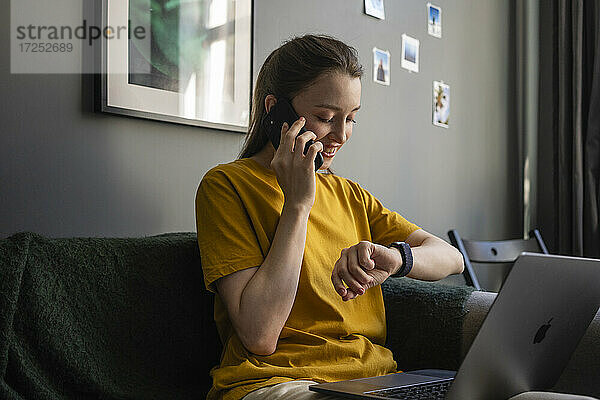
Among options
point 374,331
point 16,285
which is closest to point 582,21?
point 374,331

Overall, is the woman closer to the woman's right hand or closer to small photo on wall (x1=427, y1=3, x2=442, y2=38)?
the woman's right hand

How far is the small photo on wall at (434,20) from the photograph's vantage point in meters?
2.69

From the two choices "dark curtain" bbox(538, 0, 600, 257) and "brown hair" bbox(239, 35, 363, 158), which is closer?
"brown hair" bbox(239, 35, 363, 158)

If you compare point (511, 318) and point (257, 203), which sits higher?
point (257, 203)

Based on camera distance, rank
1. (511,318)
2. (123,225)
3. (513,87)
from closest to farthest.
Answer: (511,318)
(123,225)
(513,87)

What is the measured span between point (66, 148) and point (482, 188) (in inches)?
78.2

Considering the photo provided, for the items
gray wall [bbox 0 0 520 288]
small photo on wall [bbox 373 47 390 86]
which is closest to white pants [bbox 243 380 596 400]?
gray wall [bbox 0 0 520 288]

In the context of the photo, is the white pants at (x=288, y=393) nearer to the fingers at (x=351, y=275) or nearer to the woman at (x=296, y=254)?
the woman at (x=296, y=254)

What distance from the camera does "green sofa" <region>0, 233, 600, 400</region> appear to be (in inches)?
46.6

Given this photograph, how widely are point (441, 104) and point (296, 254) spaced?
1676 millimetres

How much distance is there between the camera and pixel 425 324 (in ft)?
5.20

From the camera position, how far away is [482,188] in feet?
9.97

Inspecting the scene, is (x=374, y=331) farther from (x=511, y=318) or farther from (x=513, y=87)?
(x=513, y=87)

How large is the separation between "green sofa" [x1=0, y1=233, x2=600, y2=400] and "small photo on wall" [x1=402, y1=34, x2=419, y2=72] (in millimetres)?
1163
